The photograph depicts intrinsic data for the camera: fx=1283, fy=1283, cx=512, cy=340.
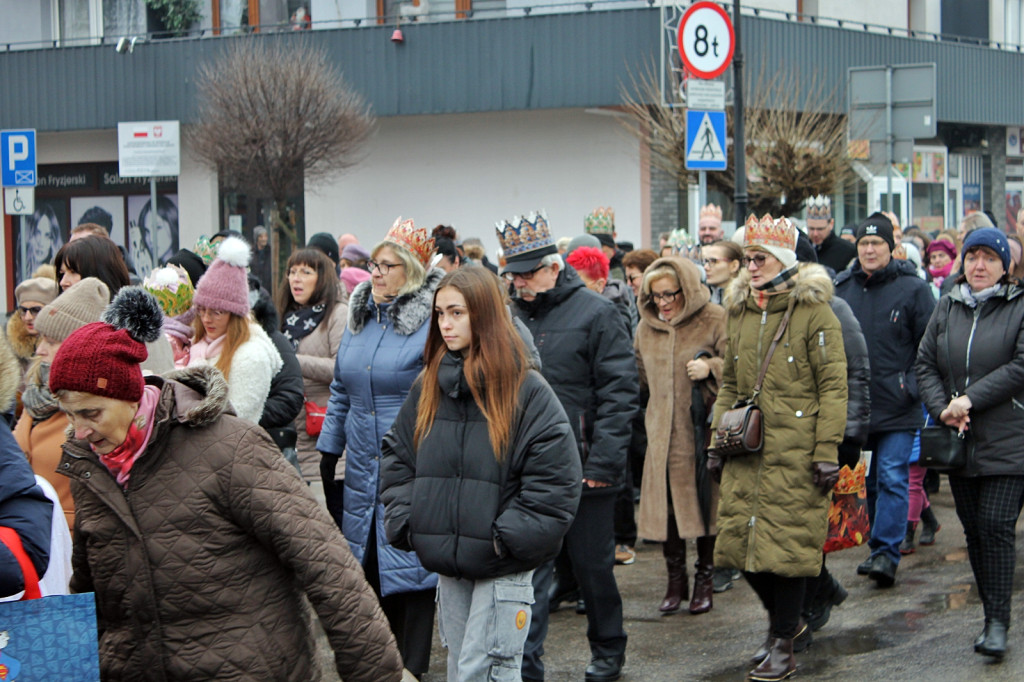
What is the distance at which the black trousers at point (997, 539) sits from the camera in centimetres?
627

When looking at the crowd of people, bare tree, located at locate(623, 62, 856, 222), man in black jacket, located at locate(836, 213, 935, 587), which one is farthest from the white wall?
man in black jacket, located at locate(836, 213, 935, 587)

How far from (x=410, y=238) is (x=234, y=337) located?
0.94 metres

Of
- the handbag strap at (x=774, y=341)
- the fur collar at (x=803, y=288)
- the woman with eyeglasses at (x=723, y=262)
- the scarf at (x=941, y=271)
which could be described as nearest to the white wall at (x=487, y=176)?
the scarf at (x=941, y=271)

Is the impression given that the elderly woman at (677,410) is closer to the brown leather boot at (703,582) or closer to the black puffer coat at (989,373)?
the brown leather boot at (703,582)

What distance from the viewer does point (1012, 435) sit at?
246 inches

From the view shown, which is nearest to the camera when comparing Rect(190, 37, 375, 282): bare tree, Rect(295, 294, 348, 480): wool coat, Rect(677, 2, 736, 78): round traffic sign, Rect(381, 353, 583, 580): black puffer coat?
Rect(381, 353, 583, 580): black puffer coat

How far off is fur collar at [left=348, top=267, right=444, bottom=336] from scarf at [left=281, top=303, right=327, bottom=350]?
1.83 metres

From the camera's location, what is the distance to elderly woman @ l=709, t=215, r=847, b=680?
5949mm

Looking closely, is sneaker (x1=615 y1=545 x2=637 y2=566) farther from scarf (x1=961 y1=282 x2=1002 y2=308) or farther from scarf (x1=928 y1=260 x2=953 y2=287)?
scarf (x1=928 y1=260 x2=953 y2=287)

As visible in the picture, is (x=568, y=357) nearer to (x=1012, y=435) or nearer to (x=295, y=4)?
(x=1012, y=435)

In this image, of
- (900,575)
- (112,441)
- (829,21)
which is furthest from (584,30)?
(112,441)

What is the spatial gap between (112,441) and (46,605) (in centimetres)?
45

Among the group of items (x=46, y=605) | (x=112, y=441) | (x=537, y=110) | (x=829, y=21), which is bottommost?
(x=46, y=605)

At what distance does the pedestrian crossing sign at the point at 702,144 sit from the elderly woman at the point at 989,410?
17.1 feet
